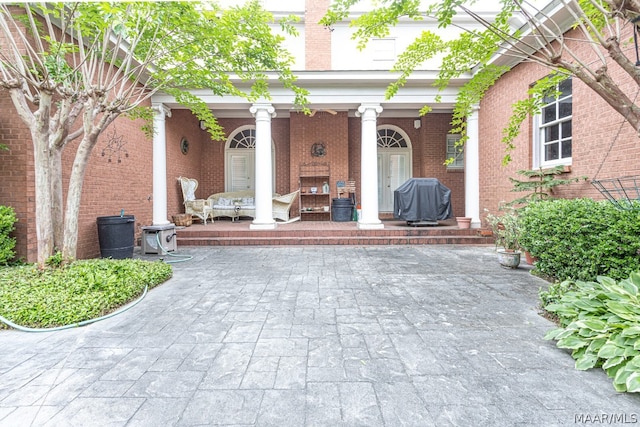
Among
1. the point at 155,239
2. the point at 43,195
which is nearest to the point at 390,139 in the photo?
the point at 155,239

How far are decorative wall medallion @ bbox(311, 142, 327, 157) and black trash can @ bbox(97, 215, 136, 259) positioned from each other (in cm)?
614

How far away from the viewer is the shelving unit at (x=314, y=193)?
10.2m

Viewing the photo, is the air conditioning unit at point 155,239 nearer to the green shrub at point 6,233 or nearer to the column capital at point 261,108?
the green shrub at point 6,233

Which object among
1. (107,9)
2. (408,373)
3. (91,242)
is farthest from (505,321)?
(91,242)

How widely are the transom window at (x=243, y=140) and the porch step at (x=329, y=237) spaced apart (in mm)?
4742

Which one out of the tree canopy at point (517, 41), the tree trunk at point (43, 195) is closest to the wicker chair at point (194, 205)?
the tree trunk at point (43, 195)

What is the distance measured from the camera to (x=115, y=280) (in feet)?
11.6

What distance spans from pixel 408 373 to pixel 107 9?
3981 mm

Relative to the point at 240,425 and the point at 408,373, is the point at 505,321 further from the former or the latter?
the point at 240,425

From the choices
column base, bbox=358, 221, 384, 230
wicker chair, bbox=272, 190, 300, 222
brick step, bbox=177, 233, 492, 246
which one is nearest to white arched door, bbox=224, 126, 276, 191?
wicker chair, bbox=272, 190, 300, 222

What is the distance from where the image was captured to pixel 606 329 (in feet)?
6.86

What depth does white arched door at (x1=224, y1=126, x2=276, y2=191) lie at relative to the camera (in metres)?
11.2

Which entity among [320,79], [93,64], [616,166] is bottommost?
[616,166]

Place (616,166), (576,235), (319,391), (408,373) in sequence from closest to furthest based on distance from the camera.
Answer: (319,391)
(408,373)
(576,235)
(616,166)
